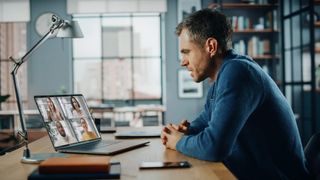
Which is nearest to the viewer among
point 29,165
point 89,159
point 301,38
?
point 89,159

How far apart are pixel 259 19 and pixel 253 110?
589cm

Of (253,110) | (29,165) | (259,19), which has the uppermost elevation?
(259,19)

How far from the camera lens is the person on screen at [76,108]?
1.70 m

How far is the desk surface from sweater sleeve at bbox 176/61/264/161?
0.14 feet

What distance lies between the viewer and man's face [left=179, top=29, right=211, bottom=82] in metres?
1.56

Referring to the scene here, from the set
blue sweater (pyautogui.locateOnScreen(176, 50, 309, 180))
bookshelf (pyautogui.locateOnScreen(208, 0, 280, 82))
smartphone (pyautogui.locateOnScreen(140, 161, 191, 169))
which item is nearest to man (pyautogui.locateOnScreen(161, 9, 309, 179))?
blue sweater (pyautogui.locateOnScreen(176, 50, 309, 180))

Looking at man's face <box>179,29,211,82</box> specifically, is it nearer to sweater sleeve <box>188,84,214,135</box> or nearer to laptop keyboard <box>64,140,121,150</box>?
sweater sleeve <box>188,84,214,135</box>

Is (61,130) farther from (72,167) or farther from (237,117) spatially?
(237,117)

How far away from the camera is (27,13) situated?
23.3ft

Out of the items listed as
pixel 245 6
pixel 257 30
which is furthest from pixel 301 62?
pixel 245 6

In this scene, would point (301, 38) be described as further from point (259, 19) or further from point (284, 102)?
point (284, 102)

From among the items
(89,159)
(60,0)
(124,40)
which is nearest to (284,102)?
(89,159)

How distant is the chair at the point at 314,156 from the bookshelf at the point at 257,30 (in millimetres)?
5198

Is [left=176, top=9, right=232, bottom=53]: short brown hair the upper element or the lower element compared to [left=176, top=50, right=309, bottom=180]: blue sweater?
upper
